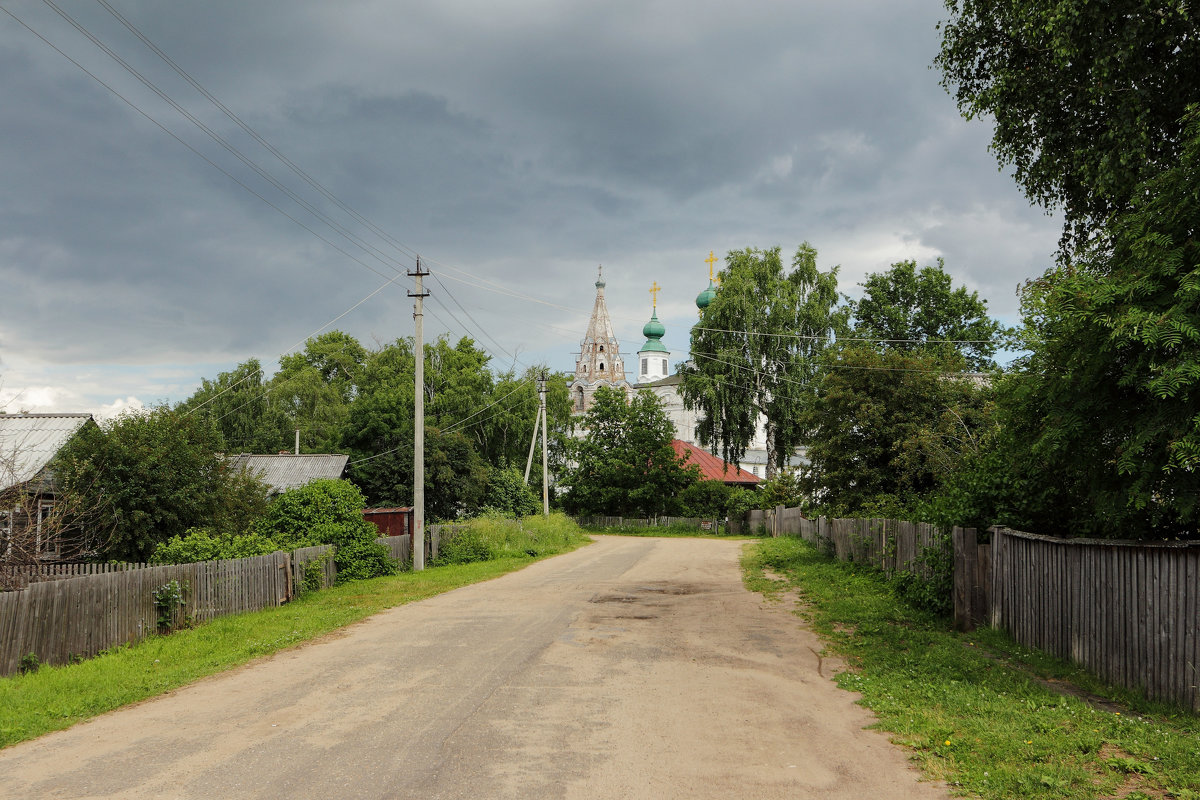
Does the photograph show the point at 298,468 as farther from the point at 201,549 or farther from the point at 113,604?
the point at 113,604

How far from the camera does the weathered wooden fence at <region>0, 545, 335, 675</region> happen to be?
1031cm

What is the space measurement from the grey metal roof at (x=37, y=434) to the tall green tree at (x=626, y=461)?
32.7 m

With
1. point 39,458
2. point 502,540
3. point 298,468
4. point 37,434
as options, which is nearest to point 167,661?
point 39,458

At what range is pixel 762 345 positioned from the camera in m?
43.5

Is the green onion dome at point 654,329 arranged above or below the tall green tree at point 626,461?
above

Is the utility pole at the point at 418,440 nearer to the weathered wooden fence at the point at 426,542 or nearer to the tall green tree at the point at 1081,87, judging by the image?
the weathered wooden fence at the point at 426,542

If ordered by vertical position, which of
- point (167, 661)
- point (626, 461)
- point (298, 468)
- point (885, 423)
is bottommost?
point (167, 661)

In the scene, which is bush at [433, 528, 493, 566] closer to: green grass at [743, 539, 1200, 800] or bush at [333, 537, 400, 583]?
bush at [333, 537, 400, 583]

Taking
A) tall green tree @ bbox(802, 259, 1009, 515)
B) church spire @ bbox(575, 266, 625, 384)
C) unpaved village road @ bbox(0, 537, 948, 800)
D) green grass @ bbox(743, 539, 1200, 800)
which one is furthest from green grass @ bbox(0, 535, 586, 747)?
church spire @ bbox(575, 266, 625, 384)

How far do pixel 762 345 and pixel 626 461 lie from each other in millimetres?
13373

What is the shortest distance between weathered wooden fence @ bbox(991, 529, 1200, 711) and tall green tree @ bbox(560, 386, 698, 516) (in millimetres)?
40951

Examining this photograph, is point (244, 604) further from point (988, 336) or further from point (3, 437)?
point (988, 336)

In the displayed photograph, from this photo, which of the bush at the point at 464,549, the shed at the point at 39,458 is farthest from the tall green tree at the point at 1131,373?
the bush at the point at 464,549

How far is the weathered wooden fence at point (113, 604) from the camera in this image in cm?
1031
